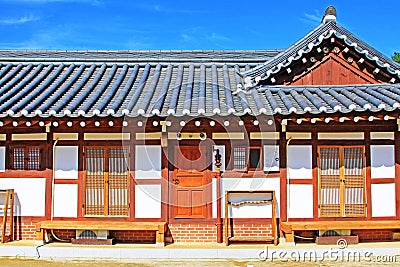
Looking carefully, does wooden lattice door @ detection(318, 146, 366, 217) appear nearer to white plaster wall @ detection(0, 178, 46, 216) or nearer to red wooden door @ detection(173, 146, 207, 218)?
red wooden door @ detection(173, 146, 207, 218)

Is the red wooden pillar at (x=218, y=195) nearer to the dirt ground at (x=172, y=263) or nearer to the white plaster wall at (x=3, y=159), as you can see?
the dirt ground at (x=172, y=263)

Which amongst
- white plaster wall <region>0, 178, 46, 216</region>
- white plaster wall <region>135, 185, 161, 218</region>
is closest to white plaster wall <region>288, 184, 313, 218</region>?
white plaster wall <region>135, 185, 161, 218</region>

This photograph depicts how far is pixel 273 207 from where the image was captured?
8.77 m

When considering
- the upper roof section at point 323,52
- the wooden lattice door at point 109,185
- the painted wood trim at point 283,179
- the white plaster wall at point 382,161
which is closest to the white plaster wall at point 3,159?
the wooden lattice door at point 109,185

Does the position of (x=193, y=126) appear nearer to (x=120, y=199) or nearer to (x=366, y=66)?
(x=120, y=199)

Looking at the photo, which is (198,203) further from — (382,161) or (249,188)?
(382,161)

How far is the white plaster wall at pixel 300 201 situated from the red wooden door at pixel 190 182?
5.72 feet

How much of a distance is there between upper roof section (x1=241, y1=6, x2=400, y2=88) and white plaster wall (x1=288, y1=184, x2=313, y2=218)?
99.0 inches

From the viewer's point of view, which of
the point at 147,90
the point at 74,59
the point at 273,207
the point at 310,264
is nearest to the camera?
the point at 310,264

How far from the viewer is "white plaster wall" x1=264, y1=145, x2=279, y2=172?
9078 millimetres

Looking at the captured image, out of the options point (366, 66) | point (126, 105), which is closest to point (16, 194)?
point (126, 105)

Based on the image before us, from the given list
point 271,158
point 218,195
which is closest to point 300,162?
point 271,158

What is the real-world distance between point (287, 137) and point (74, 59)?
21.6 feet

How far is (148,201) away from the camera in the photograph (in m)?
9.14
